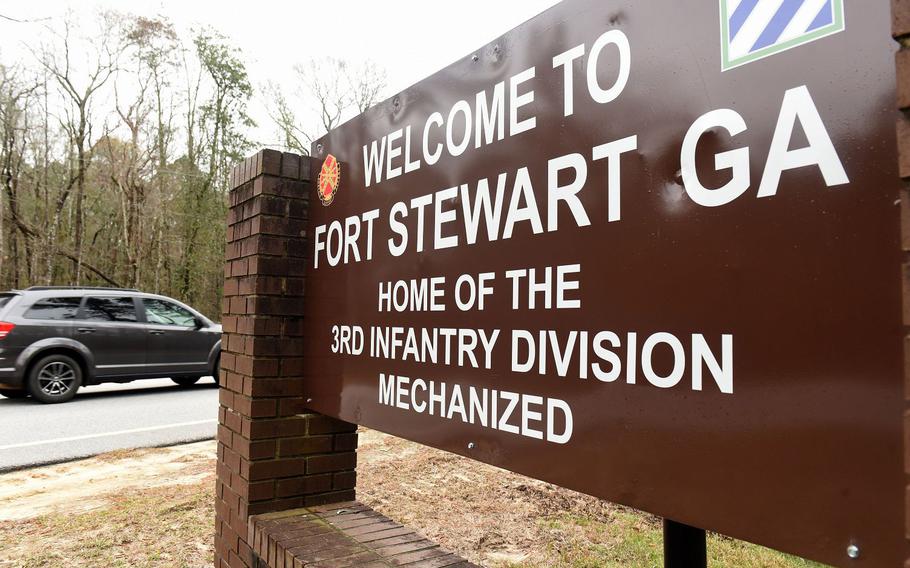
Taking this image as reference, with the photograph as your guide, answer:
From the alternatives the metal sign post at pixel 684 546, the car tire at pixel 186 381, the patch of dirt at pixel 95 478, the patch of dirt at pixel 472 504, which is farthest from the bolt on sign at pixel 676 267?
the car tire at pixel 186 381

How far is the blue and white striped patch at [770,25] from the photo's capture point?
0.97 meters

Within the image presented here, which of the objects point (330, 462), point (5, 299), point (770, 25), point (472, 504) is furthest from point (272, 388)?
point (5, 299)

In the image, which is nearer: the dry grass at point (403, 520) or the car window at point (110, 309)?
the dry grass at point (403, 520)

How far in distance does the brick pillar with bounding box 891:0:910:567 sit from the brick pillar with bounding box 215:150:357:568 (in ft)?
7.03

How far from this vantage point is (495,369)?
1580 mm

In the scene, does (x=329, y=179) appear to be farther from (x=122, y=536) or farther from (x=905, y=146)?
(x=122, y=536)

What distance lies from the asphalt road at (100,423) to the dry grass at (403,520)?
0.70 meters

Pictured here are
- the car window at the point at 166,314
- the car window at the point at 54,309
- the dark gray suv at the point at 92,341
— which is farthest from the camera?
the car window at the point at 166,314

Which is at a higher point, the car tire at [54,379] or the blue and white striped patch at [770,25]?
the blue and white striped patch at [770,25]

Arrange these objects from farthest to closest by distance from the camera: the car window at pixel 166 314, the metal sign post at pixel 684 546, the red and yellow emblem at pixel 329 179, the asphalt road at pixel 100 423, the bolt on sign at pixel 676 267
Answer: the car window at pixel 166 314, the asphalt road at pixel 100 423, the red and yellow emblem at pixel 329 179, the metal sign post at pixel 684 546, the bolt on sign at pixel 676 267

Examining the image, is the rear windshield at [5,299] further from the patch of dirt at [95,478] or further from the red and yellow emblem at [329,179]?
the red and yellow emblem at [329,179]

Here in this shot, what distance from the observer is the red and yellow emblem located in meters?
2.41

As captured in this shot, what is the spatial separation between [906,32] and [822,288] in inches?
14.5

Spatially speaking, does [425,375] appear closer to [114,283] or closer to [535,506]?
[535,506]
